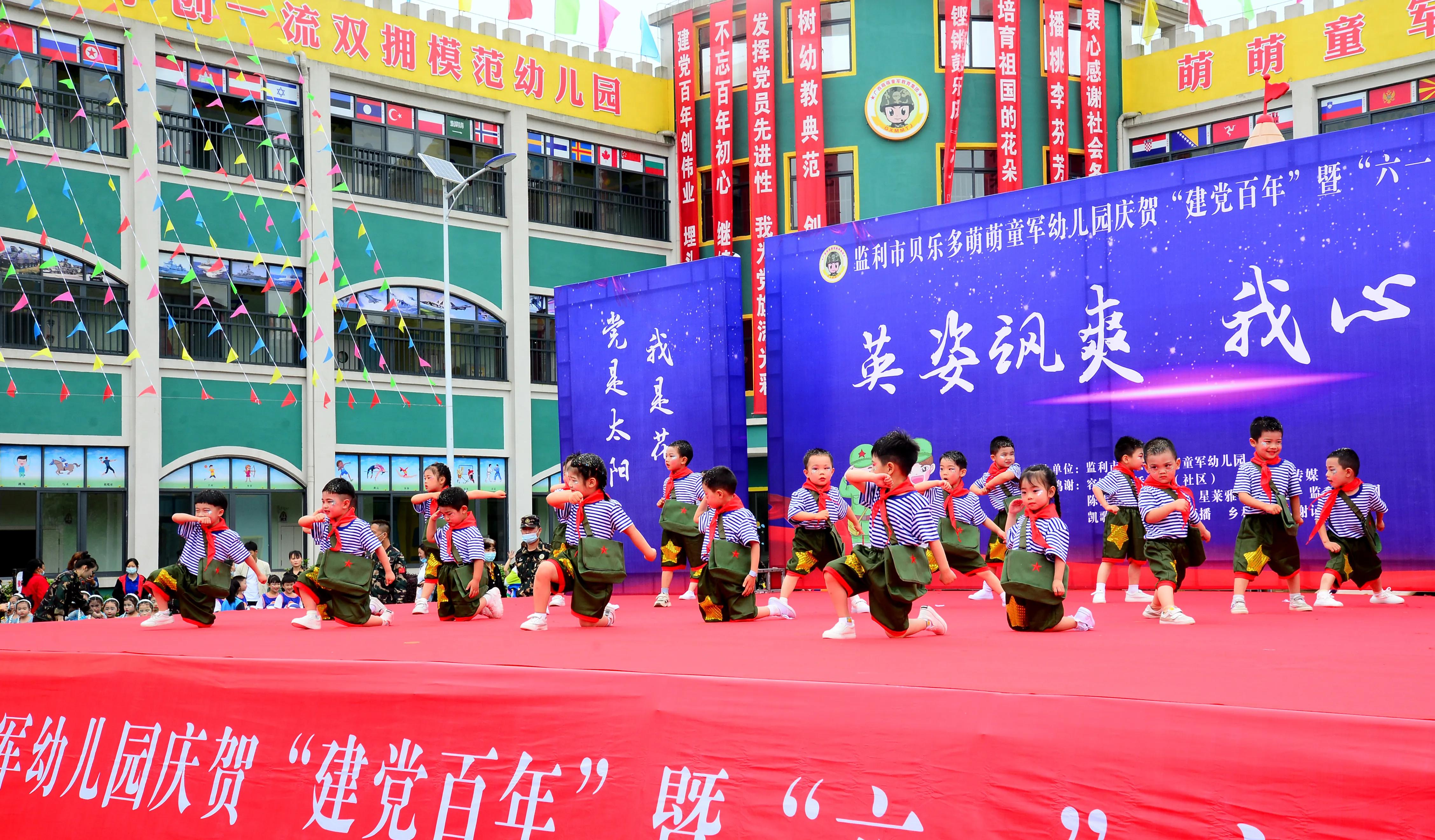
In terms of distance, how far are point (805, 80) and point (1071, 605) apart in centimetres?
1492

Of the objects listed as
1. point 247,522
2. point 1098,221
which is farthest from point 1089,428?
point 247,522

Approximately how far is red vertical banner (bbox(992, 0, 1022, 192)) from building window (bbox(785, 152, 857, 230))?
2.60m

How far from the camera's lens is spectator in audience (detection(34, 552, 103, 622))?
13219mm

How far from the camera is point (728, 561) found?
877cm

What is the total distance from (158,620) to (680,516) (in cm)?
414

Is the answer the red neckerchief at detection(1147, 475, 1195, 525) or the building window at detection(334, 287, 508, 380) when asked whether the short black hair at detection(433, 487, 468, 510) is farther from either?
the building window at detection(334, 287, 508, 380)

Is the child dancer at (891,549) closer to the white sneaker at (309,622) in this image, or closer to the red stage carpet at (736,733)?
the red stage carpet at (736,733)

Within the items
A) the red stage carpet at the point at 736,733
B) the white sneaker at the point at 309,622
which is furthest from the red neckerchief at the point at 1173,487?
the white sneaker at the point at 309,622

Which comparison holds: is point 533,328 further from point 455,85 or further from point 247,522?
point 247,522

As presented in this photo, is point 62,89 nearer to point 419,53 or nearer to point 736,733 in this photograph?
point 419,53

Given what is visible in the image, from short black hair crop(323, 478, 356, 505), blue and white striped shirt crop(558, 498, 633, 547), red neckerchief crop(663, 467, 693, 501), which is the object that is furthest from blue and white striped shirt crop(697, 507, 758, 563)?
short black hair crop(323, 478, 356, 505)

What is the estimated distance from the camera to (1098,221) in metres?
11.9

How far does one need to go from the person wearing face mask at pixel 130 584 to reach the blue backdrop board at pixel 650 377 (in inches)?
225

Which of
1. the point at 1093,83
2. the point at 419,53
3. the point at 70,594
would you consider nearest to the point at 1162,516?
the point at 70,594
